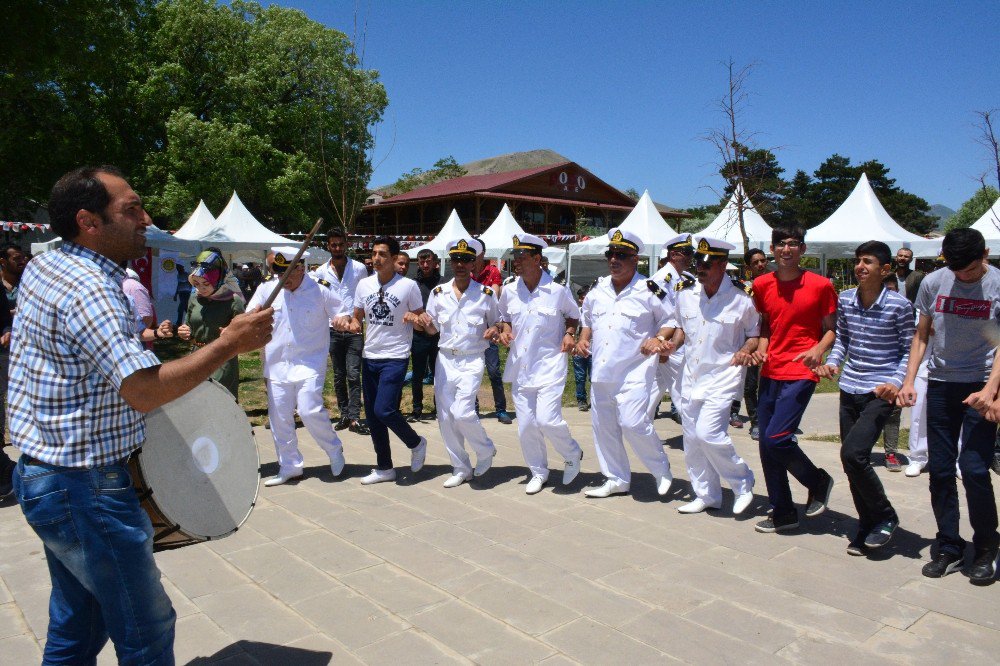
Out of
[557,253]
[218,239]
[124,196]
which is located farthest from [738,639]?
[557,253]

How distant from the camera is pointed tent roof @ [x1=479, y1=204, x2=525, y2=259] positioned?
830 inches

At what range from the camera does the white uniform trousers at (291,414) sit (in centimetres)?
630

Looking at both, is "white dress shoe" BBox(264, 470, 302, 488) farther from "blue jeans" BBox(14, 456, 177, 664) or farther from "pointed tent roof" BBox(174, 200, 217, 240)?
"pointed tent roof" BBox(174, 200, 217, 240)

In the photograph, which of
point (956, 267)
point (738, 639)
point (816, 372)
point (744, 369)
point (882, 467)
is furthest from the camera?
point (882, 467)

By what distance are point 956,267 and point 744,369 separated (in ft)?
5.12

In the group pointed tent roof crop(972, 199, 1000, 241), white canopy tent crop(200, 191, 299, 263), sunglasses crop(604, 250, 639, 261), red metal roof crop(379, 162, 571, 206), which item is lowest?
sunglasses crop(604, 250, 639, 261)

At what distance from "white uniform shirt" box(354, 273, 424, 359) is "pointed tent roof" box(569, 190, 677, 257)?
11.9 metres

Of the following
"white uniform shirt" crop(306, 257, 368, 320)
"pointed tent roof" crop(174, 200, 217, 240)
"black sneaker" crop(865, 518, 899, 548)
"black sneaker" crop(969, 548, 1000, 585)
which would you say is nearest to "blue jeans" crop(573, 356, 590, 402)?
"white uniform shirt" crop(306, 257, 368, 320)

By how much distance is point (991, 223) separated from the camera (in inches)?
565

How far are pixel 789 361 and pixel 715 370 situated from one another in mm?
583

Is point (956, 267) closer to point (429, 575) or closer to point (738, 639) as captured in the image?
point (738, 639)

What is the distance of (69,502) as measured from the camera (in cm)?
229

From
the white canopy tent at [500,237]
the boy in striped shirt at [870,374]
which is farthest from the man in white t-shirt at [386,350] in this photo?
the white canopy tent at [500,237]

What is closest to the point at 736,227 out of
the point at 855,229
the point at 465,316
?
the point at 855,229
